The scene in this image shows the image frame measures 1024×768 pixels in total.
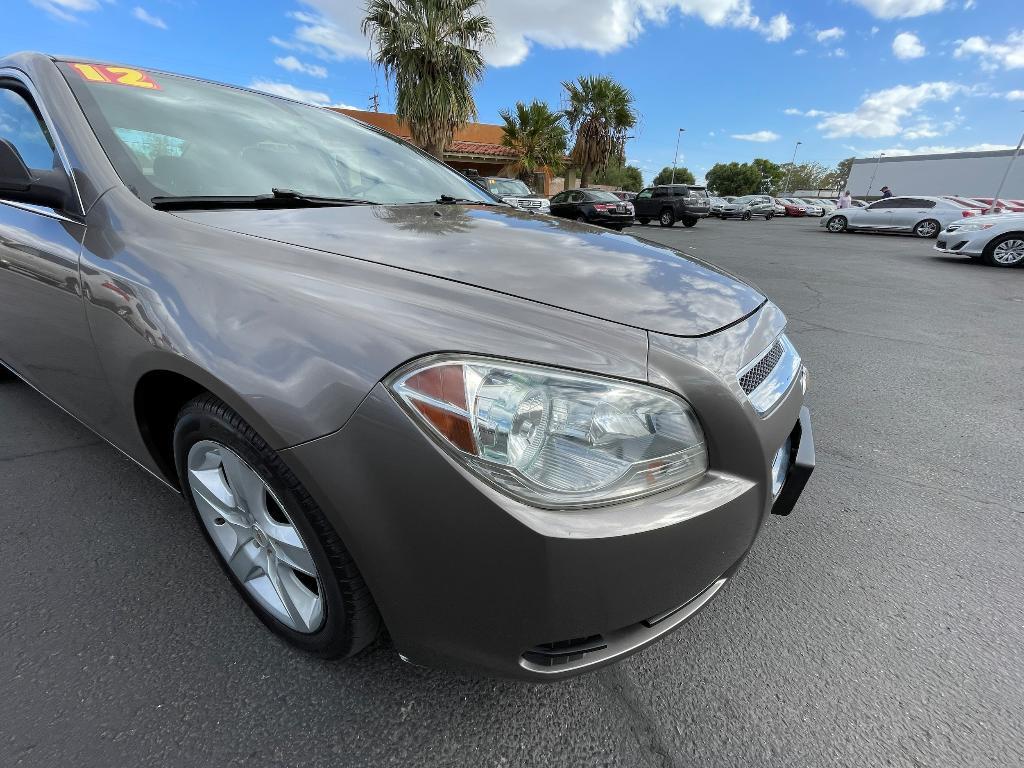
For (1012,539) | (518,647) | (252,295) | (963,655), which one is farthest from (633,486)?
(1012,539)

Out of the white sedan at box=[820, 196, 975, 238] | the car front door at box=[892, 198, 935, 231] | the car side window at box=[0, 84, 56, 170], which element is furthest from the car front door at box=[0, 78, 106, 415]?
the car front door at box=[892, 198, 935, 231]

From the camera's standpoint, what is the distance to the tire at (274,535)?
3.73 feet

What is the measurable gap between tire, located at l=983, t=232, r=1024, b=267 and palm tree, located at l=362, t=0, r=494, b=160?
13.3 meters

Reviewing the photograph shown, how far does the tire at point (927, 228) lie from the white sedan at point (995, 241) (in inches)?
300

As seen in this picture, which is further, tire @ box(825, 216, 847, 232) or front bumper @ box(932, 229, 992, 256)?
Result: tire @ box(825, 216, 847, 232)

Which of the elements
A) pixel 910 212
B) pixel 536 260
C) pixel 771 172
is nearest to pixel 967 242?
pixel 910 212

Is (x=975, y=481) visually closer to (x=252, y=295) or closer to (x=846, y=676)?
(x=846, y=676)

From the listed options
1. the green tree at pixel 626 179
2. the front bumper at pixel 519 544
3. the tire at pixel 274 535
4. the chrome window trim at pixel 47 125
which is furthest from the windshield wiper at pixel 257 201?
the green tree at pixel 626 179

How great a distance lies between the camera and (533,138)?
83.6 feet

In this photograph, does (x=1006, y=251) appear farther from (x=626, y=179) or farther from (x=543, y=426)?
(x=626, y=179)

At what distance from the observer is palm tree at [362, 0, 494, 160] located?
14078mm

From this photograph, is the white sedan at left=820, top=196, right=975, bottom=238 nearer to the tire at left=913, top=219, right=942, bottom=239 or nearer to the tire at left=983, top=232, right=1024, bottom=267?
the tire at left=913, top=219, right=942, bottom=239

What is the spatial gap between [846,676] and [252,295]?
1.88m

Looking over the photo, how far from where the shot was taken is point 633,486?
40.4 inches
